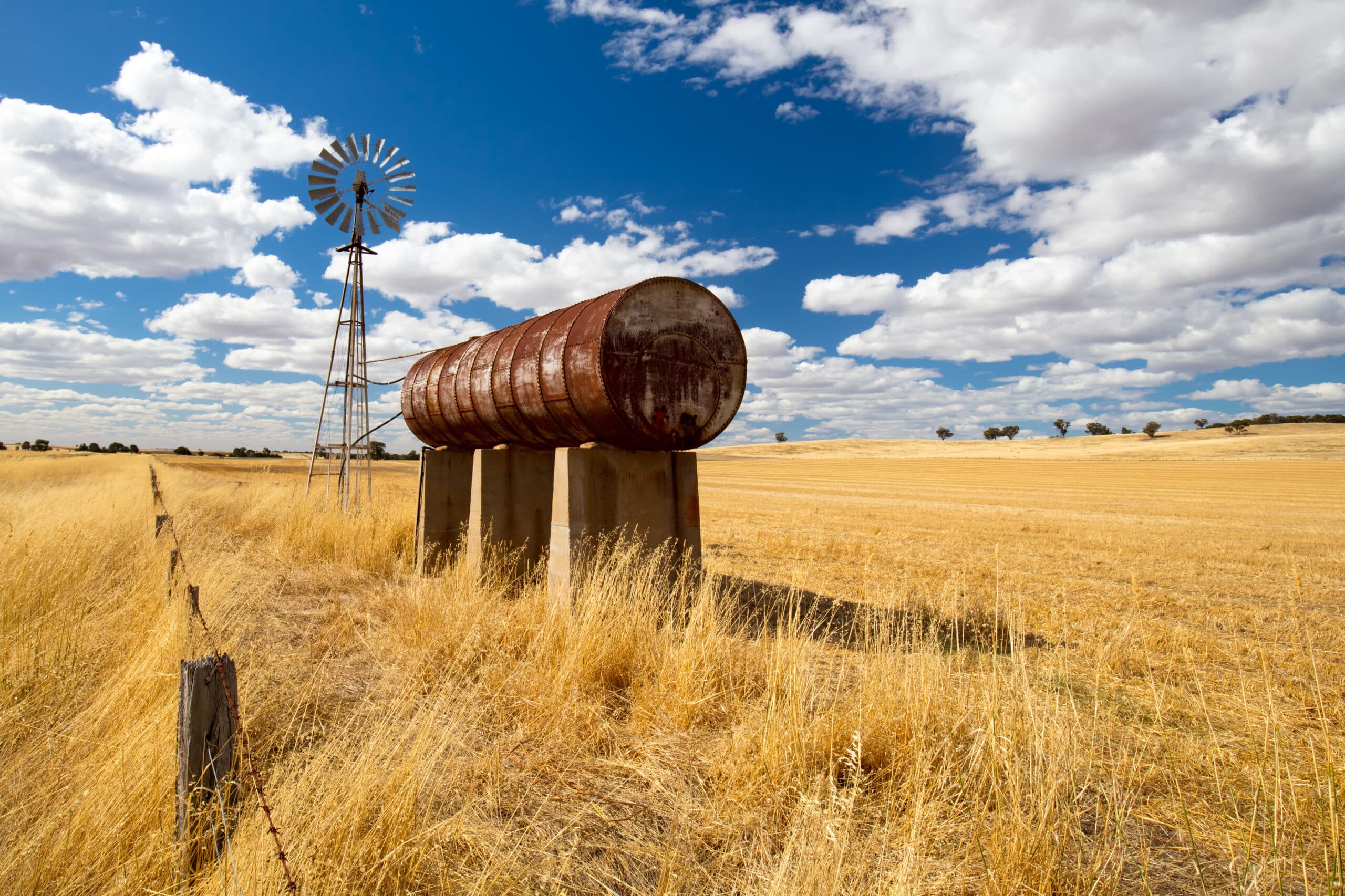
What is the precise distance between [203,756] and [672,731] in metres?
2.31

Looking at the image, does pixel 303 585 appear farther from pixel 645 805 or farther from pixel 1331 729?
pixel 1331 729

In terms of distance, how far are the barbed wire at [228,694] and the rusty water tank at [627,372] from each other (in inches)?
131

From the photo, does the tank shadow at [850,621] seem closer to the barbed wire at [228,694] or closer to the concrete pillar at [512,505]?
the concrete pillar at [512,505]

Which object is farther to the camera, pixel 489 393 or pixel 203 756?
pixel 489 393

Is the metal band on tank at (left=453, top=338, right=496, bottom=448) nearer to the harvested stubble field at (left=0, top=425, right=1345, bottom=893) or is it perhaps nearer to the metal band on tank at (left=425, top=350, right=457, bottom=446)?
the metal band on tank at (left=425, top=350, right=457, bottom=446)

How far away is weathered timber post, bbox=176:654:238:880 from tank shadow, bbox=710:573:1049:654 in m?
3.44

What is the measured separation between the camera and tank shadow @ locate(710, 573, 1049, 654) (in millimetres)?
5668

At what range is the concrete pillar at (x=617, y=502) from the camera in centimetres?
632

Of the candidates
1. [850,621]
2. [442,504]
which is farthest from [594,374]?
[442,504]

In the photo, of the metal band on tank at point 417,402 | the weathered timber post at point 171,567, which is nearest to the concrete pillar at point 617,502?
the weathered timber post at point 171,567

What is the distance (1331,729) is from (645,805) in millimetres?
4466

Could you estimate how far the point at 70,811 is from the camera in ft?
8.57

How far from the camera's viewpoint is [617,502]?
21.3 ft

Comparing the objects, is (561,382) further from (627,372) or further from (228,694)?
(228,694)
